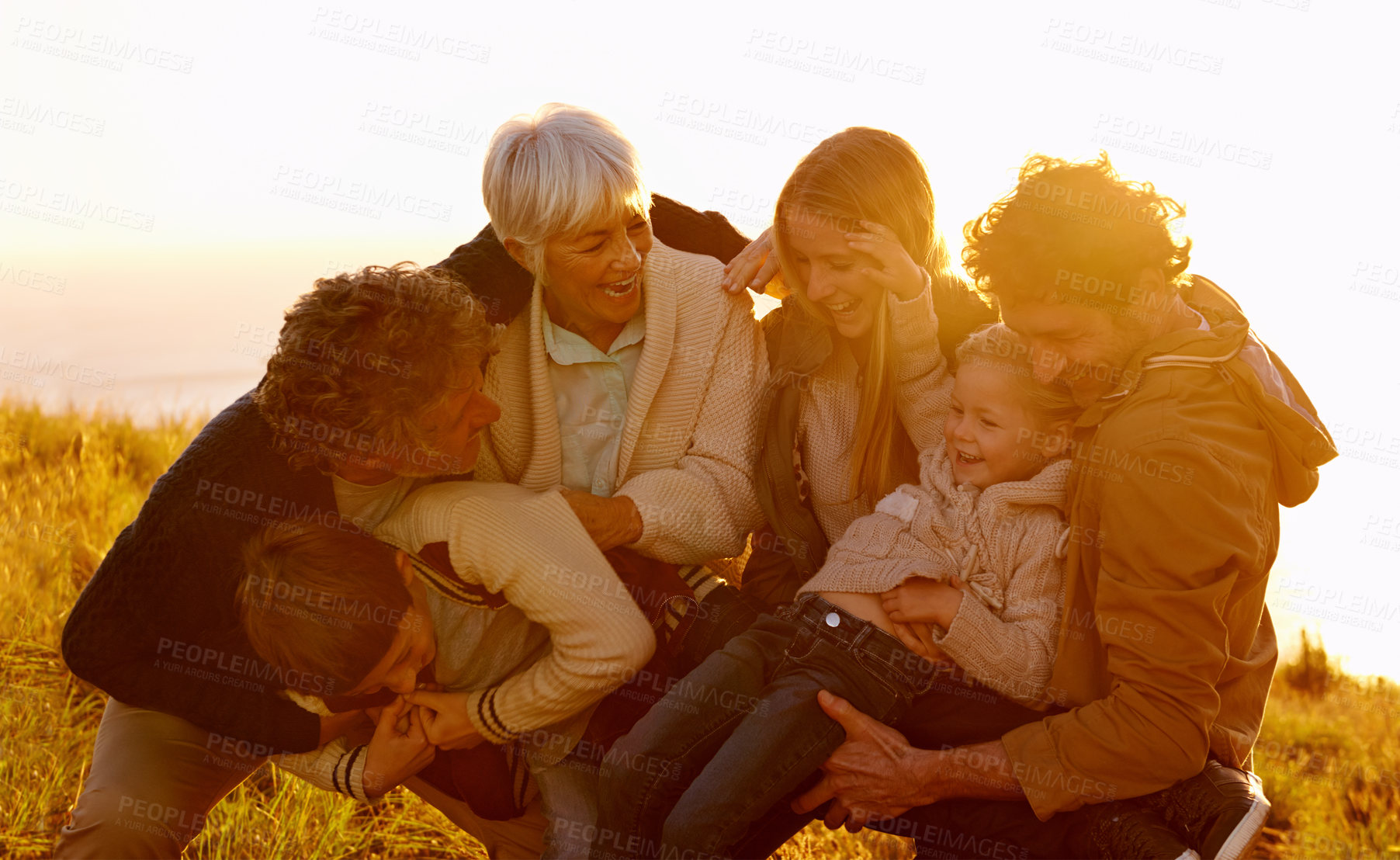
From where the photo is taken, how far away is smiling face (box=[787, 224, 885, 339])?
276 cm

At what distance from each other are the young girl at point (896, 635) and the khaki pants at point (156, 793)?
19.9 inches

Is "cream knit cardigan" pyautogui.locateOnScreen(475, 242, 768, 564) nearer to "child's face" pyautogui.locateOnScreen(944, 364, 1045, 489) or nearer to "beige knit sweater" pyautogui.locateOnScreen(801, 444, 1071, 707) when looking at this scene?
"beige knit sweater" pyautogui.locateOnScreen(801, 444, 1071, 707)

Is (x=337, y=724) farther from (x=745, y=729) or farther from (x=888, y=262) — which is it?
(x=888, y=262)

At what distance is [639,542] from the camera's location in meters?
2.86

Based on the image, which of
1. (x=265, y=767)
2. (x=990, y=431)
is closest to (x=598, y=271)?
(x=990, y=431)

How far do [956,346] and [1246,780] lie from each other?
1256 millimetres

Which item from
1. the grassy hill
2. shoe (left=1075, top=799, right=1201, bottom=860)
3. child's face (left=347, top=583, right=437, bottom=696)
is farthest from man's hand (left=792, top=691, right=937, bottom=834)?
the grassy hill

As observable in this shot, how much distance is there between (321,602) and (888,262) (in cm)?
162

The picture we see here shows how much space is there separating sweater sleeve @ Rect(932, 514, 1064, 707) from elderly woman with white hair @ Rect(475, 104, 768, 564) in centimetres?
78

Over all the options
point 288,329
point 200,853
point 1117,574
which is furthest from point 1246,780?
point 200,853

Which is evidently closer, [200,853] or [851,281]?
[851,281]

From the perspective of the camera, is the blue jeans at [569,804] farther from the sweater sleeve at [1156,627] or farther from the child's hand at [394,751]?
the sweater sleeve at [1156,627]

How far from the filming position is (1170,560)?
84.2 inches

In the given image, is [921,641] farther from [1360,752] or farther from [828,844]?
[1360,752]
